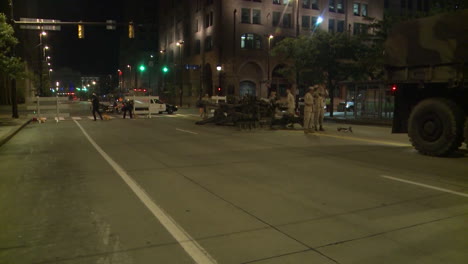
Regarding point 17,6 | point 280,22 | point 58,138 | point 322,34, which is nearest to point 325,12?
point 280,22

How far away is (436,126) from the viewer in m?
11.0

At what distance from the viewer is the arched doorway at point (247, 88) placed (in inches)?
2349

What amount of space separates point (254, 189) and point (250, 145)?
6.13 meters

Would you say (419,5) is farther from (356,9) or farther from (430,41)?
(430,41)

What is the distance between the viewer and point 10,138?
670 inches

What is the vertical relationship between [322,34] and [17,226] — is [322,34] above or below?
above

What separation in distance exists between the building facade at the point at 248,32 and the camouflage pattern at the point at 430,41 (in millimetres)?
40992

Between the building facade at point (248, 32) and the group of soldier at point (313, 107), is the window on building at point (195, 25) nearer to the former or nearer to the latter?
the building facade at point (248, 32)

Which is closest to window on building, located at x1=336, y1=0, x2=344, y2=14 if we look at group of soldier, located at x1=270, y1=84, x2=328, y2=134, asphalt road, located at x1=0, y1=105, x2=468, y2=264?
group of soldier, located at x1=270, y1=84, x2=328, y2=134

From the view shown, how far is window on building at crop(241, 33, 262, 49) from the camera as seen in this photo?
57759 millimetres

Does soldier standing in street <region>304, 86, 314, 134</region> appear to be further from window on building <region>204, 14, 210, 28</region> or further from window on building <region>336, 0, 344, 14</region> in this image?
window on building <region>336, 0, 344, 14</region>

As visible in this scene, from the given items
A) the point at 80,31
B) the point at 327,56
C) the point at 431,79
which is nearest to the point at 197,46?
the point at 327,56

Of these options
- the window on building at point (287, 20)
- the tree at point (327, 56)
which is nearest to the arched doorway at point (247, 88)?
the window on building at point (287, 20)

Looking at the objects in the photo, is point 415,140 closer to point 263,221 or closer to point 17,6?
point 263,221
